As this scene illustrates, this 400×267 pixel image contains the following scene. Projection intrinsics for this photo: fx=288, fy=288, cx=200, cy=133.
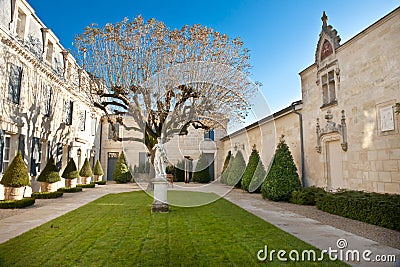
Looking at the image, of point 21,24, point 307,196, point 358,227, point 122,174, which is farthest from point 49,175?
point 358,227

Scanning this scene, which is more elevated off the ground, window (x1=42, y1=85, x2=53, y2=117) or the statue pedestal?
window (x1=42, y1=85, x2=53, y2=117)

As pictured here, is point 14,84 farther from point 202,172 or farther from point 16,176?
point 202,172

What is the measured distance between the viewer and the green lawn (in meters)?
3.68

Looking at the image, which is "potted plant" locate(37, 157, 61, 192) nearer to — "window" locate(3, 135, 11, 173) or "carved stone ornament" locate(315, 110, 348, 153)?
"window" locate(3, 135, 11, 173)

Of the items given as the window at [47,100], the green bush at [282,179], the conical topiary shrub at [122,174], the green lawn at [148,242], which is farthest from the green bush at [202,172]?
the green lawn at [148,242]

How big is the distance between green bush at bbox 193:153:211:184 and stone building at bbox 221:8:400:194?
10751mm

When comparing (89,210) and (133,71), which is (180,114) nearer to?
(133,71)

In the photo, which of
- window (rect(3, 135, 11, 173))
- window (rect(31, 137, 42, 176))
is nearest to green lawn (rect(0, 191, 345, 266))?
window (rect(3, 135, 11, 173))

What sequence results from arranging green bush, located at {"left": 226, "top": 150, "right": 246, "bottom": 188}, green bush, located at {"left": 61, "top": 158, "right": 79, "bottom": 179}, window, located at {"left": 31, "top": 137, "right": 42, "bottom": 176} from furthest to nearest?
1. green bush, located at {"left": 226, "top": 150, "right": 246, "bottom": 188}
2. green bush, located at {"left": 61, "top": 158, "right": 79, "bottom": 179}
3. window, located at {"left": 31, "top": 137, "right": 42, "bottom": 176}

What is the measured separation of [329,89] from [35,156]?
1212 centimetres

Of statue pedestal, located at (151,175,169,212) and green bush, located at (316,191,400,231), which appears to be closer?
green bush, located at (316,191,400,231)

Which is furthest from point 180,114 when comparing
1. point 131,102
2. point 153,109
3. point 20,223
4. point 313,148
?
point 20,223

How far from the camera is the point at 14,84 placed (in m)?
10.8

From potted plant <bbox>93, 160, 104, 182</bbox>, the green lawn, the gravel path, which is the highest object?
potted plant <bbox>93, 160, 104, 182</bbox>
